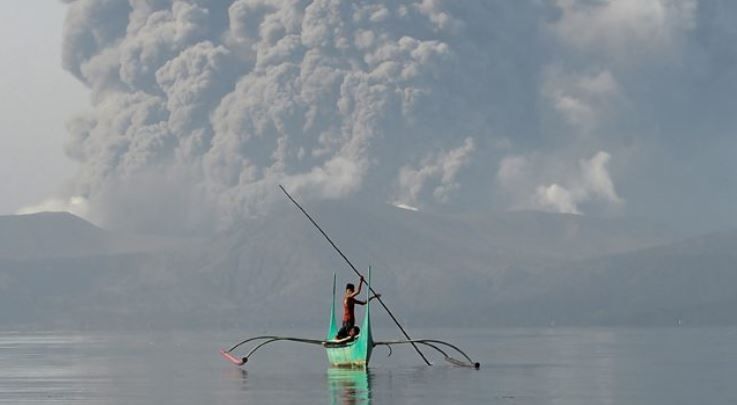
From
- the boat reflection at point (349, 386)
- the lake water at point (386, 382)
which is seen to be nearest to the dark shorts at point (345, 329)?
the boat reflection at point (349, 386)

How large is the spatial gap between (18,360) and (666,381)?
43.5m

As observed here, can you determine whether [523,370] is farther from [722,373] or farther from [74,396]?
[74,396]

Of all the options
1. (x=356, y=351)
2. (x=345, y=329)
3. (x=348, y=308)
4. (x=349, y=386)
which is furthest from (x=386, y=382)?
(x=345, y=329)

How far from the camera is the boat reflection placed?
47.8 m

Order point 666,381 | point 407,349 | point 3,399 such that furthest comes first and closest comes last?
point 407,349 → point 666,381 → point 3,399

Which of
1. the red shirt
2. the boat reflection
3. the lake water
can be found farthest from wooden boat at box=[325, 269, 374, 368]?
the lake water

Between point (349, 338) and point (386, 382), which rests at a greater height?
point (349, 338)

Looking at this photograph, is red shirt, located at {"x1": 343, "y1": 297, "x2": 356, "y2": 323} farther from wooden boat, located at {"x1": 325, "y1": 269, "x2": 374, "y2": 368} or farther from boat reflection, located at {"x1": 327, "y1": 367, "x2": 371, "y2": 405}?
boat reflection, located at {"x1": 327, "y1": 367, "x2": 371, "y2": 405}

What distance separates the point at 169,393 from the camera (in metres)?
53.0

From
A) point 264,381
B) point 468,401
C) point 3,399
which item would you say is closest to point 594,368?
point 264,381

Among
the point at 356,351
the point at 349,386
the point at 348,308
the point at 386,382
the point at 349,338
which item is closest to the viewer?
the point at 349,386

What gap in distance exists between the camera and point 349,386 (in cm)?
5331

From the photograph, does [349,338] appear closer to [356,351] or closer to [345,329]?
[345,329]

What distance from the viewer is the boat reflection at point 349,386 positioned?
157 feet
